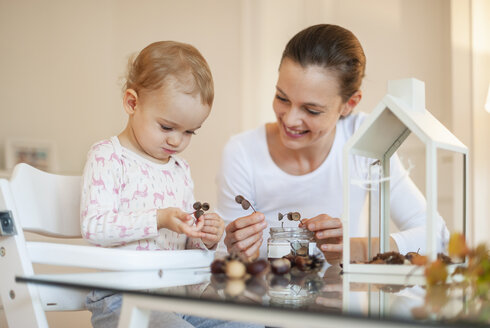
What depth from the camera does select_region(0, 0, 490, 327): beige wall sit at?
3.47 metres

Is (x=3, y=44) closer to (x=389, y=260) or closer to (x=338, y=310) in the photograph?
(x=389, y=260)

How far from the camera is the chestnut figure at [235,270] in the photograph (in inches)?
35.2

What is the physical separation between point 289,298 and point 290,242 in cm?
47

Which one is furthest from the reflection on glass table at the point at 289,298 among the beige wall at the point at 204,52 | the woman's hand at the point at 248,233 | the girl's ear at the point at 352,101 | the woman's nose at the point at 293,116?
the beige wall at the point at 204,52

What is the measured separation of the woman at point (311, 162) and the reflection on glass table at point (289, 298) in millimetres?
323

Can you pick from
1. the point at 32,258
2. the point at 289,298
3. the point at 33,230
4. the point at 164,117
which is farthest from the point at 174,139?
the point at 289,298

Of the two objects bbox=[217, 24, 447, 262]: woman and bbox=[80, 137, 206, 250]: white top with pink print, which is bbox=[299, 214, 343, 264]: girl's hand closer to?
bbox=[217, 24, 447, 262]: woman

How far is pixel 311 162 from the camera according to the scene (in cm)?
201

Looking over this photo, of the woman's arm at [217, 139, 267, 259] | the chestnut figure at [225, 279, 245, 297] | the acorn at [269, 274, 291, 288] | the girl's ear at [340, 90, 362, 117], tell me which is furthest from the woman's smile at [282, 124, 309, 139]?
the chestnut figure at [225, 279, 245, 297]

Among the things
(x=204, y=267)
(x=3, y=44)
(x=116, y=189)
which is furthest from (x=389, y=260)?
(x=3, y=44)

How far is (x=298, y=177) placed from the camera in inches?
78.4

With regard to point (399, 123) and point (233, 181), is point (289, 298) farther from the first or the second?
point (233, 181)

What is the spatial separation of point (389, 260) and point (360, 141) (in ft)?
0.71

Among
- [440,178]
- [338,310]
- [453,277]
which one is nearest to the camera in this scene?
[338,310]
